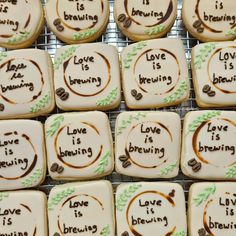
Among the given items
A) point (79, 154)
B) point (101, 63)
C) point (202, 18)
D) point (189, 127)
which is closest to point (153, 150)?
point (189, 127)

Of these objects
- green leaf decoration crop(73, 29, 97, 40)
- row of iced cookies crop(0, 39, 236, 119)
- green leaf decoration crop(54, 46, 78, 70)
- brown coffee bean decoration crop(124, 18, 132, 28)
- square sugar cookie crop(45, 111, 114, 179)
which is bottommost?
square sugar cookie crop(45, 111, 114, 179)

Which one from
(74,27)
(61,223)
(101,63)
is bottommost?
(61,223)

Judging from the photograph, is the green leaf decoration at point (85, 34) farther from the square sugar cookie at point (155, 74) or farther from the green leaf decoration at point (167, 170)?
the green leaf decoration at point (167, 170)

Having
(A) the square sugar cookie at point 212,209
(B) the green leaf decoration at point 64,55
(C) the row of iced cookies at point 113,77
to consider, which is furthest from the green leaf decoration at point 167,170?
(B) the green leaf decoration at point 64,55

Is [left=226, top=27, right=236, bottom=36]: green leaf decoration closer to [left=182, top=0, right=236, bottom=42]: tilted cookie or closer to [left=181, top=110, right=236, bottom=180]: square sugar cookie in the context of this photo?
[left=182, top=0, right=236, bottom=42]: tilted cookie

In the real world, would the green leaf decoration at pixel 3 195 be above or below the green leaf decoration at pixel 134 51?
below

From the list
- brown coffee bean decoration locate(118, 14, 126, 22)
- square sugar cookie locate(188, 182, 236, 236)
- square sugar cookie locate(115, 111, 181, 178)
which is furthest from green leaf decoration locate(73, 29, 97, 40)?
square sugar cookie locate(188, 182, 236, 236)

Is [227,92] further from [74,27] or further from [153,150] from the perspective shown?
[74,27]
